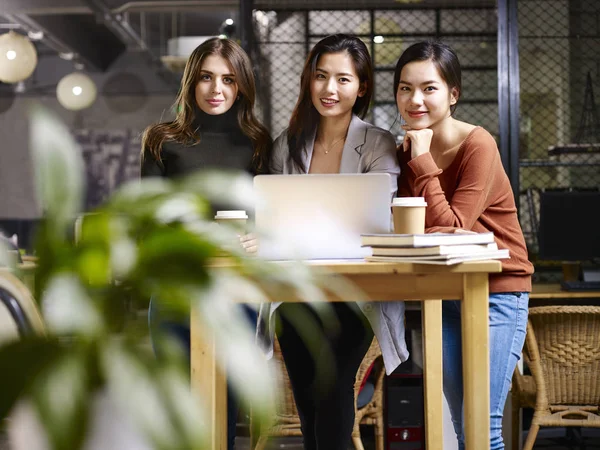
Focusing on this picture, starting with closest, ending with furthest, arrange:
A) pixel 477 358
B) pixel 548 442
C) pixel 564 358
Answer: pixel 477 358 < pixel 564 358 < pixel 548 442

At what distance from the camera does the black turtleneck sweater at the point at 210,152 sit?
251 centimetres

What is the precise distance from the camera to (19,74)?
691 cm

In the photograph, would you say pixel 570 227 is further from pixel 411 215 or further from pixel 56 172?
pixel 56 172

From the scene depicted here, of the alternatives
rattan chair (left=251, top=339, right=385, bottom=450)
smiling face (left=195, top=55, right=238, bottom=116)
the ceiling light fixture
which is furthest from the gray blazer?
the ceiling light fixture

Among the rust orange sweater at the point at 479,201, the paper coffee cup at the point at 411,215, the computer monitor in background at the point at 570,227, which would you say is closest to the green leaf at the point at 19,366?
the paper coffee cup at the point at 411,215

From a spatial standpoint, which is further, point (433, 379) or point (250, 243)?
point (433, 379)

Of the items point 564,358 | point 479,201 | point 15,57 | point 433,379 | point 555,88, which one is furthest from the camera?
point 555,88

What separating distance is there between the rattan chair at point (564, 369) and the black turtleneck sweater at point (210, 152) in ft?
5.22

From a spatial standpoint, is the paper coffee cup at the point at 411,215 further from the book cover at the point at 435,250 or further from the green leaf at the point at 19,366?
the green leaf at the point at 19,366

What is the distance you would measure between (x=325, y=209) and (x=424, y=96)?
52 cm

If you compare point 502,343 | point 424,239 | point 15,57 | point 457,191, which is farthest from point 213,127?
point 15,57

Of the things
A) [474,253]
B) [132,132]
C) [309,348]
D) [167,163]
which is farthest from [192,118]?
[132,132]

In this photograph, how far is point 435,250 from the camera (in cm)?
175

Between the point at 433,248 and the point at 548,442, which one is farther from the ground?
the point at 433,248
